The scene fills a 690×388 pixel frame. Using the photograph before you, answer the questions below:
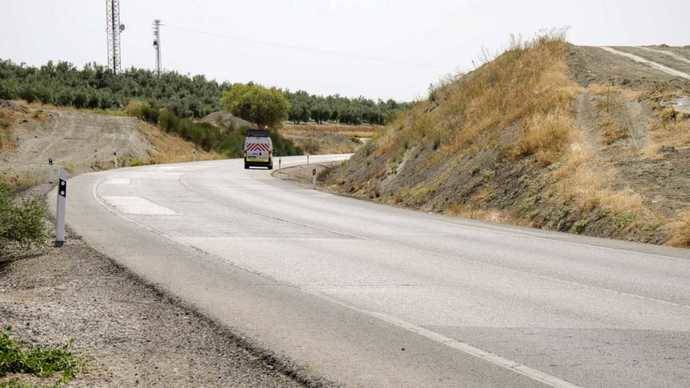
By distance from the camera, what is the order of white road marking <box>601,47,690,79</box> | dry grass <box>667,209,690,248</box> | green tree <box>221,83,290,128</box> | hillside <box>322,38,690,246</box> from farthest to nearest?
green tree <box>221,83,290,128</box> < white road marking <box>601,47,690,79</box> < hillside <box>322,38,690,246</box> < dry grass <box>667,209,690,248</box>

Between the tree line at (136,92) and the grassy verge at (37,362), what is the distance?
50.0 metres

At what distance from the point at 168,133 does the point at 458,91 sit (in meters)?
40.2

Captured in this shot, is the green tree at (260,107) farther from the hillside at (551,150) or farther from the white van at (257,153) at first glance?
the hillside at (551,150)

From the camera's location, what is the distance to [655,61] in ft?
103

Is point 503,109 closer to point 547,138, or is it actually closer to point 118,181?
point 547,138

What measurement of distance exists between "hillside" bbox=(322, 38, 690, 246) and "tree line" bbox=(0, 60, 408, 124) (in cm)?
2335

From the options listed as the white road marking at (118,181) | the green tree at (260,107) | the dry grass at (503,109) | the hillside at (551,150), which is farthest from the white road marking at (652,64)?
the green tree at (260,107)

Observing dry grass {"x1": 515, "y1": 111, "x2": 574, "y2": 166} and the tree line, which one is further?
the tree line

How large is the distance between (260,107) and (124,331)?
94446 mm

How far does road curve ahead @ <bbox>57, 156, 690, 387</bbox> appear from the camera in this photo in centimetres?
611

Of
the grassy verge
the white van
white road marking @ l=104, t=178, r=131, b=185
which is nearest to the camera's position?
Answer: the grassy verge

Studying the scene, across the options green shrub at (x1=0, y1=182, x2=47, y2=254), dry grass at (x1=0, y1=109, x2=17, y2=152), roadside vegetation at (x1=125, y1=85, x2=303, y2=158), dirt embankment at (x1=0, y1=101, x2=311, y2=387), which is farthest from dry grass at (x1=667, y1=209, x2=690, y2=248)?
roadside vegetation at (x1=125, y1=85, x2=303, y2=158)

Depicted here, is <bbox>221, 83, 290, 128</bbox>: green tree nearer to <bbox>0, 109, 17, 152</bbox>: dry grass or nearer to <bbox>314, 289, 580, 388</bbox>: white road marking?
<bbox>0, 109, 17, 152</bbox>: dry grass

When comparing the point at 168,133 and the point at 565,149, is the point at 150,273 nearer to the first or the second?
the point at 565,149
